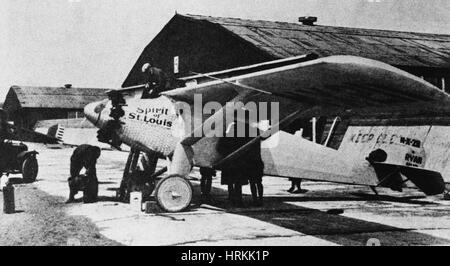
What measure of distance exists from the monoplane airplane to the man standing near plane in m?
0.16

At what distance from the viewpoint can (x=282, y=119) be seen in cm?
852

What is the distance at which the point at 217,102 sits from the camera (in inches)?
326

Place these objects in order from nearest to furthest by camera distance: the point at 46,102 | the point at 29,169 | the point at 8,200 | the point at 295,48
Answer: the point at 8,200 → the point at 29,169 → the point at 295,48 → the point at 46,102

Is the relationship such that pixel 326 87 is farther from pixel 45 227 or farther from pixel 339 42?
pixel 339 42

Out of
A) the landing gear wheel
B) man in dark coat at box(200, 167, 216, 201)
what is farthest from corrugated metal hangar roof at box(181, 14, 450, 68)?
the landing gear wheel

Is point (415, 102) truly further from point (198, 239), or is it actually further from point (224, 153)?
point (224, 153)

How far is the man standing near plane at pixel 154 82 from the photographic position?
942cm

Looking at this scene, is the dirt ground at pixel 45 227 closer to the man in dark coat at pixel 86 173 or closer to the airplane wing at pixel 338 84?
the man in dark coat at pixel 86 173

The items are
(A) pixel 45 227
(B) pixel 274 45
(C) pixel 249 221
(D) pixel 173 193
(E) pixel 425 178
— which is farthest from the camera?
(B) pixel 274 45

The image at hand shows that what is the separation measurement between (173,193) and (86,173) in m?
2.59

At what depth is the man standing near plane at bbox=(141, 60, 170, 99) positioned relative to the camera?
30.9ft

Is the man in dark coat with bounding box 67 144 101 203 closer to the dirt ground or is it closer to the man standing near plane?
the dirt ground

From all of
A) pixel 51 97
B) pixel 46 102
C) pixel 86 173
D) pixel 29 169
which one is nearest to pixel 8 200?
pixel 86 173
